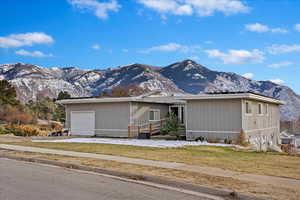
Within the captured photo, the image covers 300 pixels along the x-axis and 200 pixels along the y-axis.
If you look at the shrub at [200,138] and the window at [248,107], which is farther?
the window at [248,107]

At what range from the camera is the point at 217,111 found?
71.7ft

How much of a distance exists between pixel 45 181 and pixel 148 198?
3.16m

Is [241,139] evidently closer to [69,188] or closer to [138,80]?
[69,188]

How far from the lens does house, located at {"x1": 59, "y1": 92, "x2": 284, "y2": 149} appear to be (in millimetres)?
21469

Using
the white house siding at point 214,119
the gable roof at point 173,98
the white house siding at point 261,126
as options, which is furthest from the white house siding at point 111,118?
the white house siding at point 261,126

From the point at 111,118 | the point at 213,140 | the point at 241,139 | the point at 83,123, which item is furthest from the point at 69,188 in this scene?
the point at 83,123

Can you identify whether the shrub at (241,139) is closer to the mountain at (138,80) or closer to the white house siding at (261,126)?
the white house siding at (261,126)

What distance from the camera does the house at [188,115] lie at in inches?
845

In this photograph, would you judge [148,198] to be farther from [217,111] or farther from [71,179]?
[217,111]

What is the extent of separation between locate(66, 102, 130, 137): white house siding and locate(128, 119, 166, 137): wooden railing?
0.40 metres

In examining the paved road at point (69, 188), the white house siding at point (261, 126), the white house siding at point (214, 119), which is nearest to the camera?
the paved road at point (69, 188)

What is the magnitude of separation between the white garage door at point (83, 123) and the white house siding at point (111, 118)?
41cm

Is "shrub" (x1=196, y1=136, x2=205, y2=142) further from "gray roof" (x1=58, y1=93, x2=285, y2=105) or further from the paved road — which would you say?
the paved road

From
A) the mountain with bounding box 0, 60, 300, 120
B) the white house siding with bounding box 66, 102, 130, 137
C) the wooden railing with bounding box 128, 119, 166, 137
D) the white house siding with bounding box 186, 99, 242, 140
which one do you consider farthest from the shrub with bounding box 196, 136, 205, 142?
the mountain with bounding box 0, 60, 300, 120
